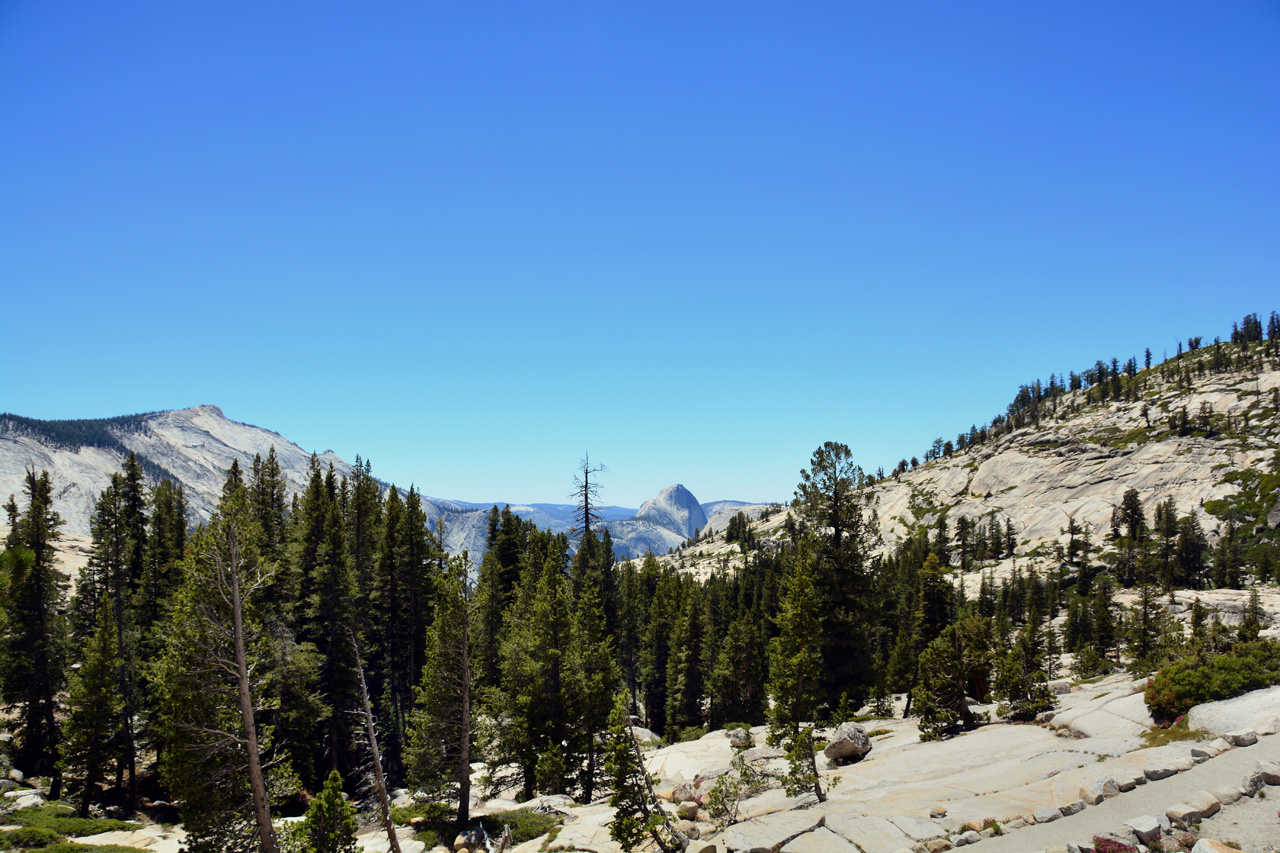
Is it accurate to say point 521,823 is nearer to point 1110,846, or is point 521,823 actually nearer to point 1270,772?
point 1110,846

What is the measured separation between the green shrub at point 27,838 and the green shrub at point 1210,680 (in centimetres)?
4508

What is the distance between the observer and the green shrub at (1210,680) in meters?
22.7

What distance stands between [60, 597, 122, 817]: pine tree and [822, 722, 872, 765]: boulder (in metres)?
38.8

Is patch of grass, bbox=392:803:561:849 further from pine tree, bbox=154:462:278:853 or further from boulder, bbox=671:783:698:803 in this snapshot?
pine tree, bbox=154:462:278:853

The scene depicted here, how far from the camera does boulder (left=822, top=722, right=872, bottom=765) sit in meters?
27.7

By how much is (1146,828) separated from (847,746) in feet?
53.9

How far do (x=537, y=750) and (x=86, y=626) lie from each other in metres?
40.1

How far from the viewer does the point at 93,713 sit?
3334 centimetres

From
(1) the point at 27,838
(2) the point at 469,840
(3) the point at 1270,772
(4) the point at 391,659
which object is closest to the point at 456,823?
(2) the point at 469,840

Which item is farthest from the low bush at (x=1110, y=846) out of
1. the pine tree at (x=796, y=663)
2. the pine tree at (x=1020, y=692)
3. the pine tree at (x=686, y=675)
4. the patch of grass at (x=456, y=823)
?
the pine tree at (x=686, y=675)

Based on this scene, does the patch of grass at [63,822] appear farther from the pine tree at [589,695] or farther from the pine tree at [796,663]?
the pine tree at [796,663]

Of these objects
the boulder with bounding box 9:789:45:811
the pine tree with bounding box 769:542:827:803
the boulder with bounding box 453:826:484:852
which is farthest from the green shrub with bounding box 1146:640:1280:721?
the boulder with bounding box 9:789:45:811

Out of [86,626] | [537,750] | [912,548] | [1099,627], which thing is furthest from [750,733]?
[912,548]

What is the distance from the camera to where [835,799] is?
20.9 metres
